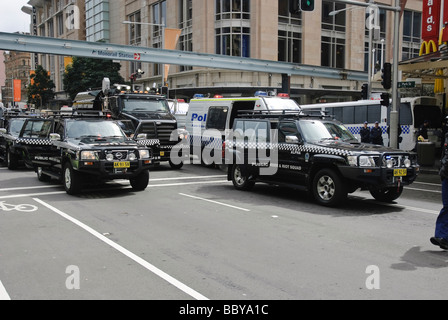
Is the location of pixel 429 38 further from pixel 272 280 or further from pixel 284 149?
pixel 272 280

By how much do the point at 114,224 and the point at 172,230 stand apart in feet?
3.94

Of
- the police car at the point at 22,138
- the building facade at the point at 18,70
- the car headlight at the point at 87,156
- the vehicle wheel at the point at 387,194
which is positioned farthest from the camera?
the building facade at the point at 18,70

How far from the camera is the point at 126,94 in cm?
1831

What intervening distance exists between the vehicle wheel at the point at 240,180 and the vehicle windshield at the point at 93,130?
318 centimetres

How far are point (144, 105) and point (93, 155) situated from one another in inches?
294

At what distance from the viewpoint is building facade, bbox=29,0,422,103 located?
4156cm

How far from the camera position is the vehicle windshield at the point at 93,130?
12.5 meters

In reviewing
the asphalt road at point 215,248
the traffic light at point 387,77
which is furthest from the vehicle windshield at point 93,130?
the traffic light at point 387,77

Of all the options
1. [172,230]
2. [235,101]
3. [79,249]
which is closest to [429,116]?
[235,101]

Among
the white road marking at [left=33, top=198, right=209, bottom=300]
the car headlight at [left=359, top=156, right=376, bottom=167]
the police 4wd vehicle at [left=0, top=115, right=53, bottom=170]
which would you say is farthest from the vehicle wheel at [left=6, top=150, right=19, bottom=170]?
the car headlight at [left=359, top=156, right=376, bottom=167]

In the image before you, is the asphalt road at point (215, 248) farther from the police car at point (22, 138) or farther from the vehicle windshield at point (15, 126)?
the vehicle windshield at point (15, 126)

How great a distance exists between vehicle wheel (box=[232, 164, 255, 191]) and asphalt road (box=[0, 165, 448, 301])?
2.38ft
